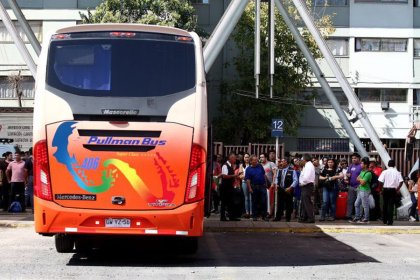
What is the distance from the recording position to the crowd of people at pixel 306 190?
20688 millimetres

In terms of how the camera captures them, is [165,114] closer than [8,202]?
Yes

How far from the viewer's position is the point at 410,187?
22.6 meters

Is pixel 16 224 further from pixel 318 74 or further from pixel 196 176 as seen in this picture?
pixel 318 74

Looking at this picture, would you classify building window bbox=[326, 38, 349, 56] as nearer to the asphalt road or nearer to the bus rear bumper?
the asphalt road

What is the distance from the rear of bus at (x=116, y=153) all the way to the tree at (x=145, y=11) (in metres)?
29.1

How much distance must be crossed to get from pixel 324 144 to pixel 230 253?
1265 inches

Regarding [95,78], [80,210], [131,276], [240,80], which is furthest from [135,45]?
[240,80]

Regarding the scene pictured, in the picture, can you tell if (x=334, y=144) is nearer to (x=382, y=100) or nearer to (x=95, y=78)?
(x=382, y=100)

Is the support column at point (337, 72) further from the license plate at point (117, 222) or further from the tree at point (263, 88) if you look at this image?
the license plate at point (117, 222)

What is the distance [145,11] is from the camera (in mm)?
41875

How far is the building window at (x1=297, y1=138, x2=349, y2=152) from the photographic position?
45.6m

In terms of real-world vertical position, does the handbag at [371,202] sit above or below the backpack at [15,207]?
above

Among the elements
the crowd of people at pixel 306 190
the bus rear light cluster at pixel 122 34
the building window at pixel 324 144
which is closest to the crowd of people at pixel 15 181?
the crowd of people at pixel 306 190

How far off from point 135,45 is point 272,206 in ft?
35.9
